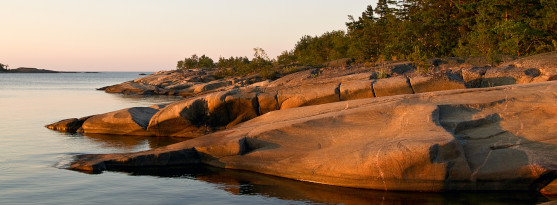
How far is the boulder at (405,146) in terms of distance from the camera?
11469mm

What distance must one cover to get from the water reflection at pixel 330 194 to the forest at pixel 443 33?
625 inches

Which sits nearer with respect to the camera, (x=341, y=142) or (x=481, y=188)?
(x=481, y=188)

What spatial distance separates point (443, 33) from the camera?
50406mm

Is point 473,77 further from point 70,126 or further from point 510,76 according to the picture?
point 70,126

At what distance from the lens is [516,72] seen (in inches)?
791

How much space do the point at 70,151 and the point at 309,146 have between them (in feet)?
30.6

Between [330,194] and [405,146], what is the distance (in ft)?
6.96

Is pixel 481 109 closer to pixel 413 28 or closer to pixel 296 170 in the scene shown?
pixel 296 170

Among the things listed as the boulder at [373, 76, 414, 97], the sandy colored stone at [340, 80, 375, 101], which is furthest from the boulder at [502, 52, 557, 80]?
the sandy colored stone at [340, 80, 375, 101]

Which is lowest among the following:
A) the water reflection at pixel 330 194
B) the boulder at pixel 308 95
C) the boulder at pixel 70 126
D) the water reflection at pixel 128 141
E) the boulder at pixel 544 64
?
the water reflection at pixel 330 194

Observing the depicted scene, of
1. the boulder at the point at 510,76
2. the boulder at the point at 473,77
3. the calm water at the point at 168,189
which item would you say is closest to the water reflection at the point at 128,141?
the calm water at the point at 168,189

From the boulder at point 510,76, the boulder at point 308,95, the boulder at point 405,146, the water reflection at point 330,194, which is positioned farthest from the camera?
the boulder at point 510,76

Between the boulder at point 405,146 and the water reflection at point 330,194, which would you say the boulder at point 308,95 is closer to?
the boulder at point 405,146

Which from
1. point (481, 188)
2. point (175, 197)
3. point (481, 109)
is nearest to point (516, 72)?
point (481, 109)
